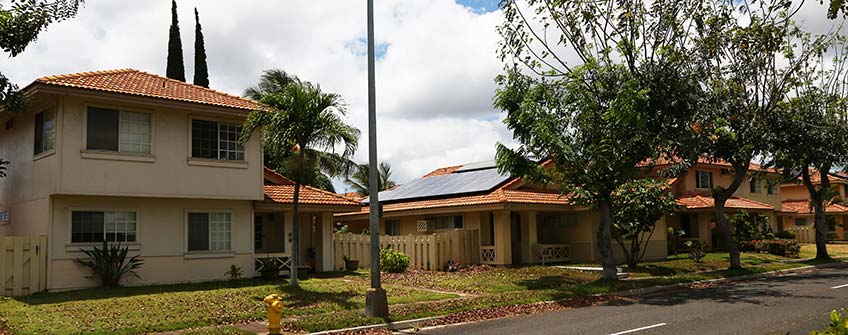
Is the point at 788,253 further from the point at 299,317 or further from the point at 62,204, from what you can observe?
the point at 62,204

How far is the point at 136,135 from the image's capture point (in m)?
19.4

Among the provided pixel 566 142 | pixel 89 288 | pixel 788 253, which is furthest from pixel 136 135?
pixel 788 253

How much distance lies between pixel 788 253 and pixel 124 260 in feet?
97.9

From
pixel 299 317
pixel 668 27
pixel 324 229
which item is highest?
pixel 668 27

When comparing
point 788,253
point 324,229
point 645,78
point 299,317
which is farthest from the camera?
point 788,253

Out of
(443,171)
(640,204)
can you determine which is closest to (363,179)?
(443,171)

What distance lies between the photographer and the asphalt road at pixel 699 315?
12734mm

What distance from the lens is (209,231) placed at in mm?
21062

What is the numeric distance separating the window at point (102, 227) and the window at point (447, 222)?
42.0 feet

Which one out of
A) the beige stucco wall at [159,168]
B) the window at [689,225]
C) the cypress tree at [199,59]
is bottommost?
the window at [689,225]

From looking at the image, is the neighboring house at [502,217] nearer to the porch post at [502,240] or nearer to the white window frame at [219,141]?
the porch post at [502,240]

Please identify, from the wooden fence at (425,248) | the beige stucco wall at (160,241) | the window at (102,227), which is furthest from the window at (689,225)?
the window at (102,227)

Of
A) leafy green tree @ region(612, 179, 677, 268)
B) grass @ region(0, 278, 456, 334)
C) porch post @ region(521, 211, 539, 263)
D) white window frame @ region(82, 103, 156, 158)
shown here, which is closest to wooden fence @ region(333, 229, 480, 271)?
porch post @ region(521, 211, 539, 263)

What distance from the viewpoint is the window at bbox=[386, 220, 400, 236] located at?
30.9m
